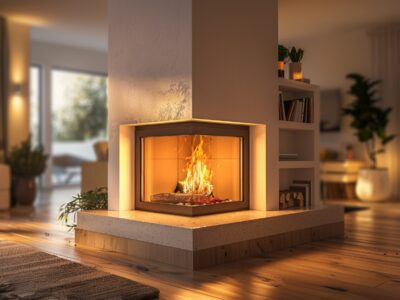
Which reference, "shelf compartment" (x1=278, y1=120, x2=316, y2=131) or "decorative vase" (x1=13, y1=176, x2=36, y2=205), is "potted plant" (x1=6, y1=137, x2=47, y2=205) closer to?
"decorative vase" (x1=13, y1=176, x2=36, y2=205)

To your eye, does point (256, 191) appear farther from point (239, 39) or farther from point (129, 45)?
point (129, 45)

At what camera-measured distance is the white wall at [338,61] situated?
7012 millimetres

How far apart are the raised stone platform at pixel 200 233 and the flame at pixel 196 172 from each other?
0.27 metres

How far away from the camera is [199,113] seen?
9.29ft

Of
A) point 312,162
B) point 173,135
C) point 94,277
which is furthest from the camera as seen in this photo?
point 312,162

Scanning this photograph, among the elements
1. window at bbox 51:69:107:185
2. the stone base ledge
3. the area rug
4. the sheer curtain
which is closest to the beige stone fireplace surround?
the stone base ledge

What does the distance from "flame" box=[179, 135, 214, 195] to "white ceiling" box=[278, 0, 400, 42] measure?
326 cm

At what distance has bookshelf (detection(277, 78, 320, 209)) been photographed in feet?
11.9

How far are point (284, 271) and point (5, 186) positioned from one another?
3.88 metres

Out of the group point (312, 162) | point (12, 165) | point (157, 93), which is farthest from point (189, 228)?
point (12, 165)

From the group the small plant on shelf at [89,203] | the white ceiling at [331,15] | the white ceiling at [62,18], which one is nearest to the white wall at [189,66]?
the small plant on shelf at [89,203]

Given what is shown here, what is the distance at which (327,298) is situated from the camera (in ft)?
6.57

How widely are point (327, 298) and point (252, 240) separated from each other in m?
0.88

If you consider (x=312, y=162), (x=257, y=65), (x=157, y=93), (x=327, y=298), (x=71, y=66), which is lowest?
(x=327, y=298)
